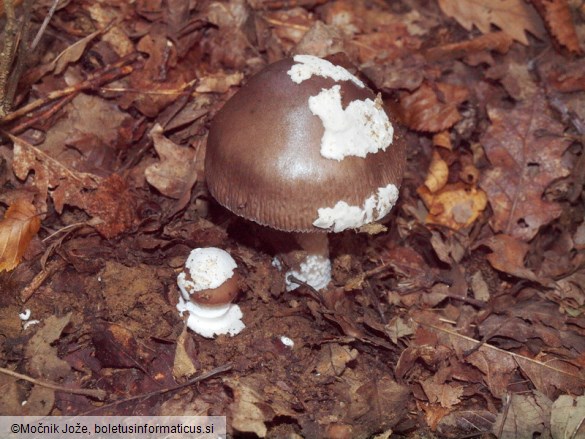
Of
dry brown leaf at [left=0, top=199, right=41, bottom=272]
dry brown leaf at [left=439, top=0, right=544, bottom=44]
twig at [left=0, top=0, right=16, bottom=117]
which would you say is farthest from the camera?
dry brown leaf at [left=439, top=0, right=544, bottom=44]

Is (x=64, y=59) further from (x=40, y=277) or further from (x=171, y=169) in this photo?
(x=40, y=277)

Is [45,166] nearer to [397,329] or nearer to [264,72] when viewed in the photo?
[264,72]

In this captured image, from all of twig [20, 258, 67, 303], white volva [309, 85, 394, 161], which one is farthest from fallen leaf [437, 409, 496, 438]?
twig [20, 258, 67, 303]

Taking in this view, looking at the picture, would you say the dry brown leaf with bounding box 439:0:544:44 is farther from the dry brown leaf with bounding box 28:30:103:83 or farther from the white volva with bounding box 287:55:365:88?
the dry brown leaf with bounding box 28:30:103:83

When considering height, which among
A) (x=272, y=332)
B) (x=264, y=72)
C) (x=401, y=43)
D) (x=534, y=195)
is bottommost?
(x=272, y=332)

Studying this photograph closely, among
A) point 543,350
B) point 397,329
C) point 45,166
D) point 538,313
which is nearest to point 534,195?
point 538,313

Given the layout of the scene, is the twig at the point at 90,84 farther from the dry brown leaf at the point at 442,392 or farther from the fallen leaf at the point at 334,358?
the dry brown leaf at the point at 442,392
